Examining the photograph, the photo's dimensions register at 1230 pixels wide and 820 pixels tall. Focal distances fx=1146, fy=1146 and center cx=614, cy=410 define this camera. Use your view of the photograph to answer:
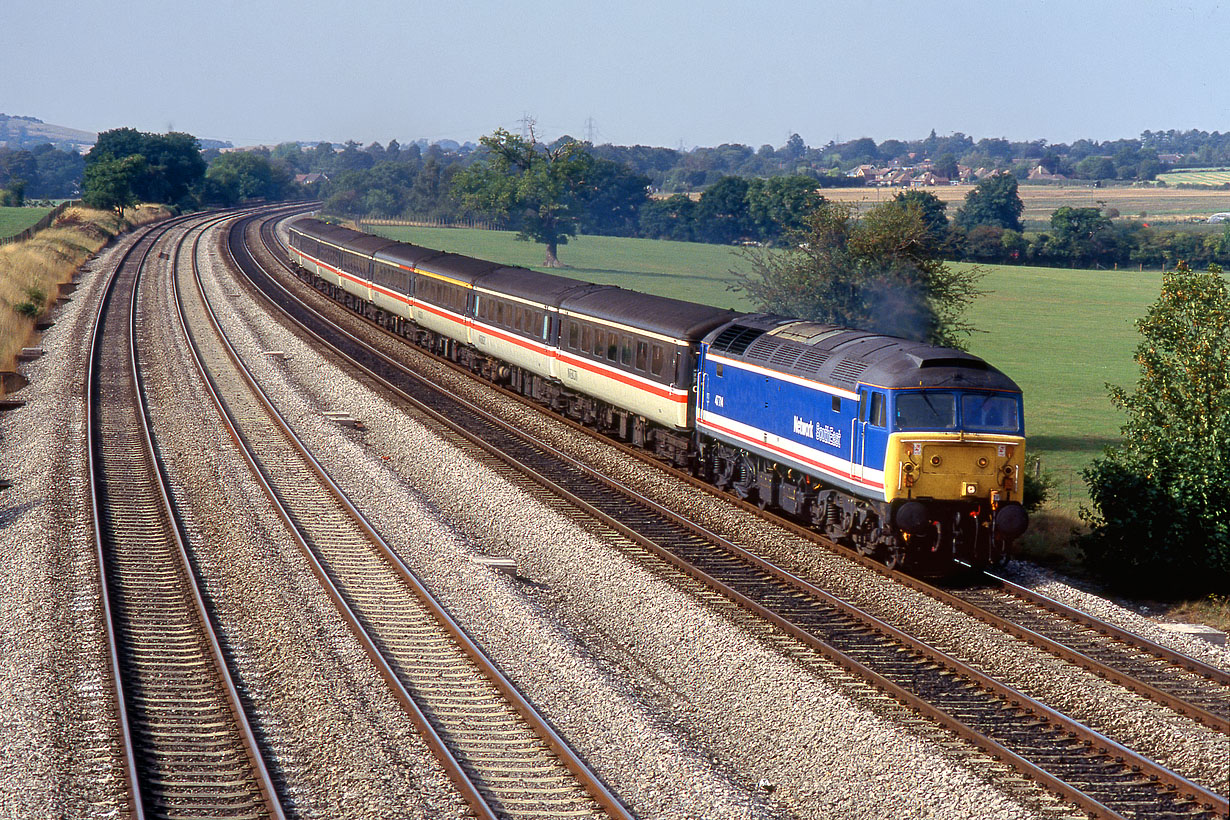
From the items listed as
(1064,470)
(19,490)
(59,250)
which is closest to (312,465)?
(19,490)

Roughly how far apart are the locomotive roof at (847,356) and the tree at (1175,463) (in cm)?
335

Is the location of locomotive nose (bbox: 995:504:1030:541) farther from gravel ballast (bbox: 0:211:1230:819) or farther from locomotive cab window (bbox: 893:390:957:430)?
locomotive cab window (bbox: 893:390:957:430)

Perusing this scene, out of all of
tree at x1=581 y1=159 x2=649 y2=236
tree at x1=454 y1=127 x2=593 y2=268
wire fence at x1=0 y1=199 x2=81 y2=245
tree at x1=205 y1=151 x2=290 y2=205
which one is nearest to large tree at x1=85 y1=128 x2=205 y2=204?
tree at x1=205 y1=151 x2=290 y2=205

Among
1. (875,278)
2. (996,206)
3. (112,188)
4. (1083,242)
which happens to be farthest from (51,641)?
(996,206)

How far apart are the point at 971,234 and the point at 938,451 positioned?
97.6m

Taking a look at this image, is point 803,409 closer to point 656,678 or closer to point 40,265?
point 656,678

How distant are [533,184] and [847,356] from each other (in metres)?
82.0

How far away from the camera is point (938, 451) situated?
17.4 meters

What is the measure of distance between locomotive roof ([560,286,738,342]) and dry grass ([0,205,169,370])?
2068cm

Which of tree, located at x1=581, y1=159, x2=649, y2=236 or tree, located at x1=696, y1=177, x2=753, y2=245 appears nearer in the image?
tree, located at x1=696, y1=177, x2=753, y2=245

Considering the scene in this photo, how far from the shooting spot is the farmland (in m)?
146

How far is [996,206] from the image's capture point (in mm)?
120562

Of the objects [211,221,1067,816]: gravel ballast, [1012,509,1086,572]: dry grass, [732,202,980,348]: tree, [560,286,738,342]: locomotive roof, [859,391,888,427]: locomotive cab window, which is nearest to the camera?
[211,221,1067,816]: gravel ballast

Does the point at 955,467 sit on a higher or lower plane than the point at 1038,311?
higher
